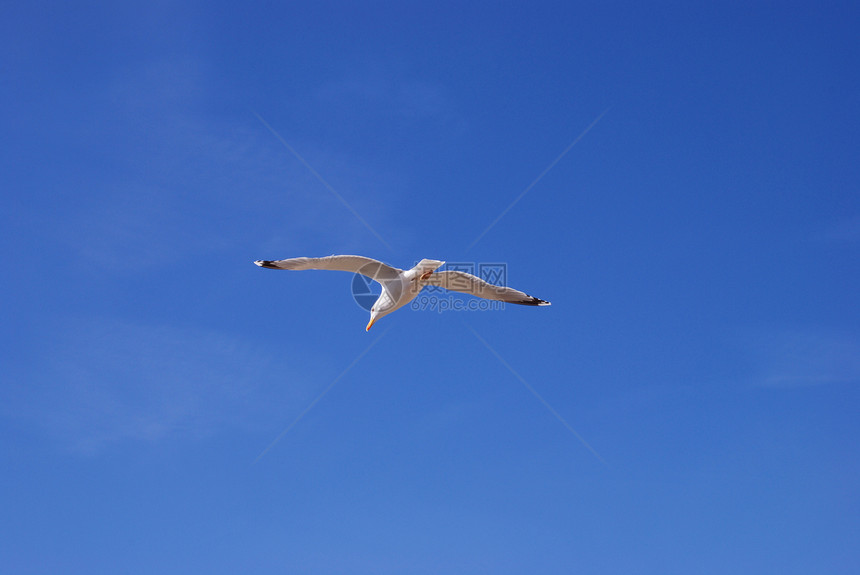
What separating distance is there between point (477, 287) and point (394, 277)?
223cm

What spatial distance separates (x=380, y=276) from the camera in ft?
68.8

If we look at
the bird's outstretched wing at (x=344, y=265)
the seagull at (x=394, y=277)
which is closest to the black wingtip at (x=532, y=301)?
the seagull at (x=394, y=277)

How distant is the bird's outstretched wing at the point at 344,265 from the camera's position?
19562mm

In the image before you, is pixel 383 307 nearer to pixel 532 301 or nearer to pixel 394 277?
pixel 394 277

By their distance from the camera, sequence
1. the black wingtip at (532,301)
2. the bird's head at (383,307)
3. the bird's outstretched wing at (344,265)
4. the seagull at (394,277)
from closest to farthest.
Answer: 1. the bird's outstretched wing at (344,265)
2. the seagull at (394,277)
3. the bird's head at (383,307)
4. the black wingtip at (532,301)

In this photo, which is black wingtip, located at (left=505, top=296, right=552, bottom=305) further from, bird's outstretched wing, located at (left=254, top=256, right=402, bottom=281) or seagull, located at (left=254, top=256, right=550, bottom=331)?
bird's outstretched wing, located at (left=254, top=256, right=402, bottom=281)

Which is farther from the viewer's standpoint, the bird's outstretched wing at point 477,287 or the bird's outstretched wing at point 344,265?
the bird's outstretched wing at point 477,287

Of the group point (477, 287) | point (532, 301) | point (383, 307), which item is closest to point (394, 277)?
point (383, 307)

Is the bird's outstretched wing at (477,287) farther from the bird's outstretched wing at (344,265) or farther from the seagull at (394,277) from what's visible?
the bird's outstretched wing at (344,265)

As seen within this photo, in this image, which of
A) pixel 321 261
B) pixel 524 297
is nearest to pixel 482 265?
pixel 524 297

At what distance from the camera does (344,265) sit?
20.3 meters

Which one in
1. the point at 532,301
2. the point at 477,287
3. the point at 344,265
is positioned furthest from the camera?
the point at 532,301

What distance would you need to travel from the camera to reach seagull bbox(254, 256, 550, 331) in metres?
19.8

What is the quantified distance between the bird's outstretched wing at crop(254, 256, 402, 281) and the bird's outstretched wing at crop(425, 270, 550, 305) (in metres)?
1.09
